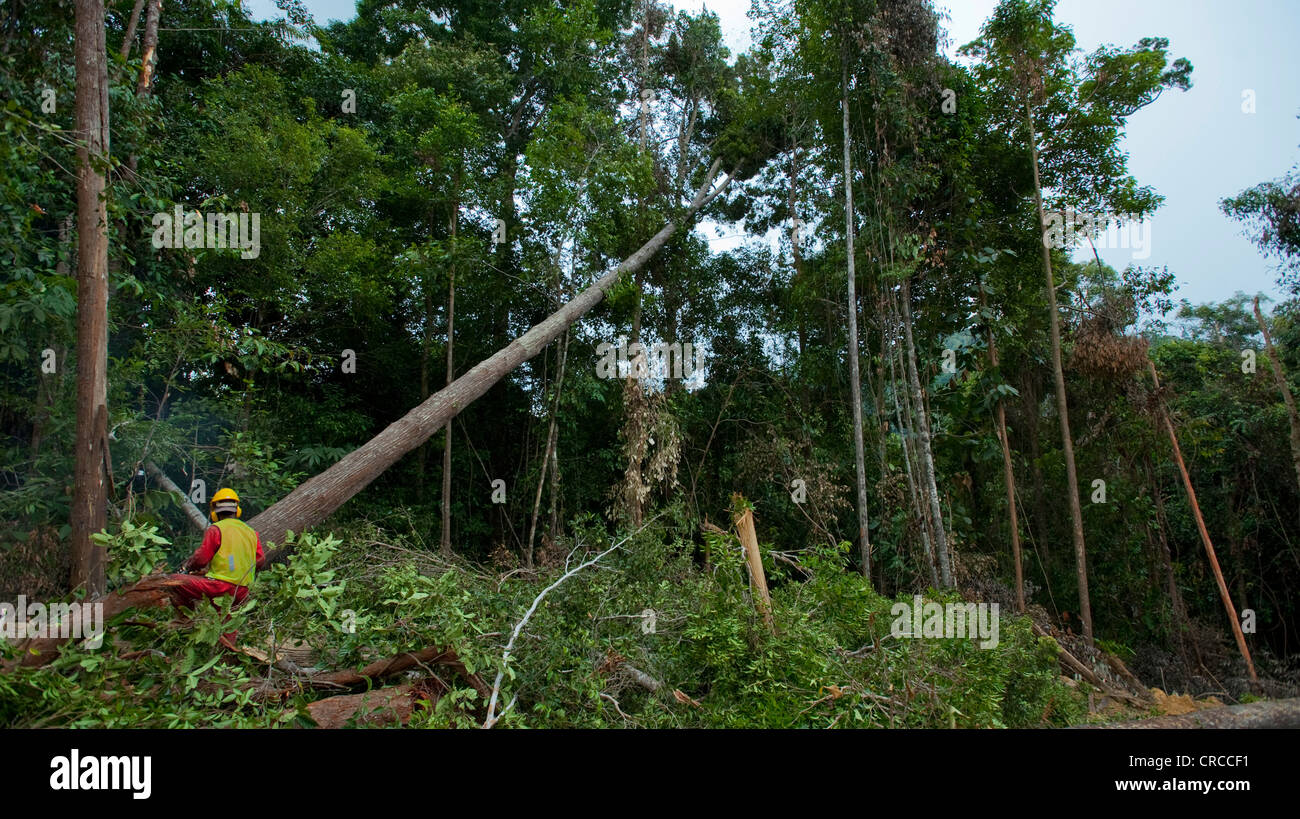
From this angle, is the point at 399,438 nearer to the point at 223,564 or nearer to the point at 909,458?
the point at 223,564

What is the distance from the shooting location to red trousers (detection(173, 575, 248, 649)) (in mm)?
3646

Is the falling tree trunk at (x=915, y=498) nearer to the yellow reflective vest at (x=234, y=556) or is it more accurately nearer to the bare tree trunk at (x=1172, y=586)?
the bare tree trunk at (x=1172, y=586)

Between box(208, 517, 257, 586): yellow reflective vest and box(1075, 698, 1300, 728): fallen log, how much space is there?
470 cm

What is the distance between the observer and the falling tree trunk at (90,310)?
4.58 m

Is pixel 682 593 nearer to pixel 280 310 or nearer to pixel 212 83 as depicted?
pixel 280 310

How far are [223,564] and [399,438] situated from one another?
2995 mm

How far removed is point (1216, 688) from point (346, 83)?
15894 mm

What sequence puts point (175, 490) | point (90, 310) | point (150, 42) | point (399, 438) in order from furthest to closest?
1. point (150, 42)
2. point (399, 438)
3. point (175, 490)
4. point (90, 310)

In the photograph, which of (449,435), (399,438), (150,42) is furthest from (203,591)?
(150,42)

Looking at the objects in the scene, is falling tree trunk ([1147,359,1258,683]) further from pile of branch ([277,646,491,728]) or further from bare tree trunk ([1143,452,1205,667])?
pile of branch ([277,646,491,728])

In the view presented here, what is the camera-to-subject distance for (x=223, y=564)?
156 inches

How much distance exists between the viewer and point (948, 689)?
4059 mm

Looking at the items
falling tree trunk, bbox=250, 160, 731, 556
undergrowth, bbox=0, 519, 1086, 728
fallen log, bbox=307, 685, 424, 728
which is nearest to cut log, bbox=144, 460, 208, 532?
falling tree trunk, bbox=250, 160, 731, 556

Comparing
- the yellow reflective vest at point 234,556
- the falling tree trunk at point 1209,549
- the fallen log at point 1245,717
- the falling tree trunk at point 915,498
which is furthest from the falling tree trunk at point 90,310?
the falling tree trunk at point 1209,549
